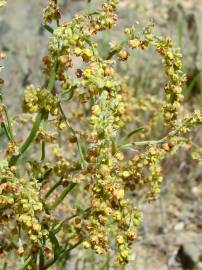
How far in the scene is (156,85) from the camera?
5.50m

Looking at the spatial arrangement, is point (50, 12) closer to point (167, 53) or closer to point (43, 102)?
point (43, 102)

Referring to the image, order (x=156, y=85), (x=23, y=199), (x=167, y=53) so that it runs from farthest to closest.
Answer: (x=156, y=85)
(x=167, y=53)
(x=23, y=199)

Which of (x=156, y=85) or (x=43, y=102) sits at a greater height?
(x=156, y=85)

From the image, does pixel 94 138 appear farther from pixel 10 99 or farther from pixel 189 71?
pixel 189 71

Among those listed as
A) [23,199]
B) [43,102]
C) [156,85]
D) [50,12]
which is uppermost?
[156,85]

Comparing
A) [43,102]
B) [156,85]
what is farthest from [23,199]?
[156,85]

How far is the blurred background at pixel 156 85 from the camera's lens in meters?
4.00

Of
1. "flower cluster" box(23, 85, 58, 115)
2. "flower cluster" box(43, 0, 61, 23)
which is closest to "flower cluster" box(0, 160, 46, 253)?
"flower cluster" box(23, 85, 58, 115)

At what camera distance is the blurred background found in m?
4.00

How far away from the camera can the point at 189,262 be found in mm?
3861

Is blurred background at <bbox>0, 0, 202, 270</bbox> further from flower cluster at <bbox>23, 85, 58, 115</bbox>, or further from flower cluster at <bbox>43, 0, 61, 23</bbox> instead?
flower cluster at <bbox>43, 0, 61, 23</bbox>

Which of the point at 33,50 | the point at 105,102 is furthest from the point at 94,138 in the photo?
the point at 33,50

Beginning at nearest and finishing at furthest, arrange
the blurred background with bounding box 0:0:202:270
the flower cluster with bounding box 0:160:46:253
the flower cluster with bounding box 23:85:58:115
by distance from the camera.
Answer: the flower cluster with bounding box 0:160:46:253, the flower cluster with bounding box 23:85:58:115, the blurred background with bounding box 0:0:202:270

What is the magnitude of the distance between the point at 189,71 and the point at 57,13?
3780mm
